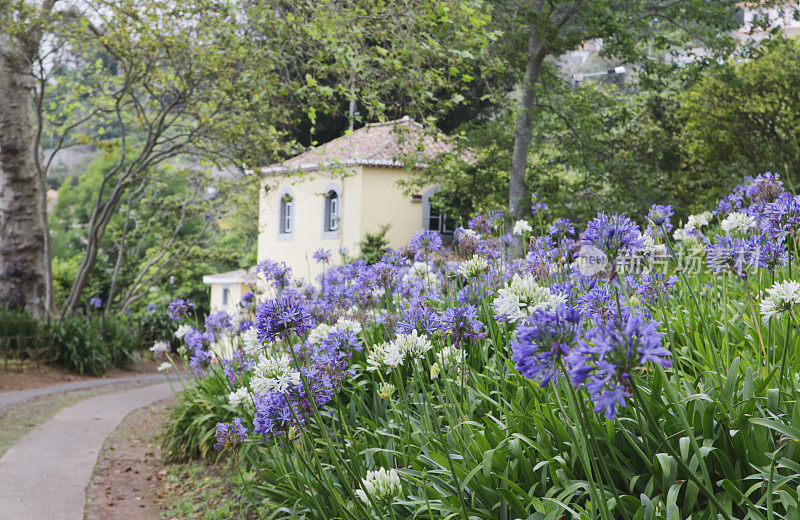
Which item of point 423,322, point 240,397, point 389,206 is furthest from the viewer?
point 389,206

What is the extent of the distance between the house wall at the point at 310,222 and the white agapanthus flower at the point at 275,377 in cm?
1775

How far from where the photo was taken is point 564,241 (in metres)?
4.70

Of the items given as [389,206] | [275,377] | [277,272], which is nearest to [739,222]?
[275,377]

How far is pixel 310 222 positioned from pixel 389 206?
3.57 meters

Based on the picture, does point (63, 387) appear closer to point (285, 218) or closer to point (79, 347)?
point (79, 347)

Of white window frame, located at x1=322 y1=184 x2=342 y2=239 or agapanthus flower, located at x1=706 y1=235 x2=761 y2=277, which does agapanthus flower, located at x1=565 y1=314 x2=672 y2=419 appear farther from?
white window frame, located at x1=322 y1=184 x2=342 y2=239

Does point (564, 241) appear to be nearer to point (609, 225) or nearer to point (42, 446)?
point (609, 225)

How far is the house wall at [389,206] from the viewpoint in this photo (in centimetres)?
2183

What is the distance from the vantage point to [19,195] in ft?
47.6

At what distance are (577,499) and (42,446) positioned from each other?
6648 millimetres

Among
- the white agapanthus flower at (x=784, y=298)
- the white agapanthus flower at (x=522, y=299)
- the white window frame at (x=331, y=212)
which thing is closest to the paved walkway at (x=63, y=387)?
the white window frame at (x=331, y=212)

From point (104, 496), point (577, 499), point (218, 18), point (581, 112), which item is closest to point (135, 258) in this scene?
point (218, 18)

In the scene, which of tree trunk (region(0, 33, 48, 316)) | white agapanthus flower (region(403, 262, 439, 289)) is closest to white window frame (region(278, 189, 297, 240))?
tree trunk (region(0, 33, 48, 316))

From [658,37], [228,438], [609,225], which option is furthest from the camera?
[658,37]
